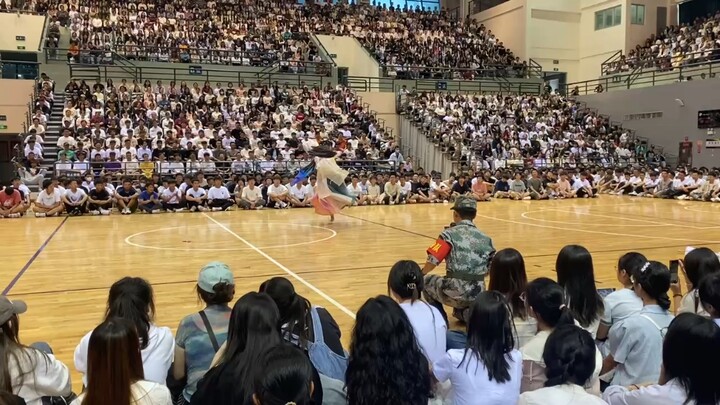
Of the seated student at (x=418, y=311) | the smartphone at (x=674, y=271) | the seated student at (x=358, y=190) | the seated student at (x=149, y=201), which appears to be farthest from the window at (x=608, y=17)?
the seated student at (x=418, y=311)

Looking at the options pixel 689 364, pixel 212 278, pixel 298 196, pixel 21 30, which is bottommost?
pixel 298 196

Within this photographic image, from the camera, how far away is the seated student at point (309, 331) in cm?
278

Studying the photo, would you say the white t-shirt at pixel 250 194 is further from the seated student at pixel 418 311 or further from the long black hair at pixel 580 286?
the long black hair at pixel 580 286

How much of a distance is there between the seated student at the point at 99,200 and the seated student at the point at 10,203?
4.87ft

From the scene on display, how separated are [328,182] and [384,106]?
14.7 m

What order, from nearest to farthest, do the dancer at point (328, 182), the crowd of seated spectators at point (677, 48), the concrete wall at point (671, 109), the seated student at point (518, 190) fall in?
the dancer at point (328, 182) → the seated student at point (518, 190) → the concrete wall at point (671, 109) → the crowd of seated spectators at point (677, 48)

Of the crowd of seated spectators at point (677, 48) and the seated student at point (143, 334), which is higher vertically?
the crowd of seated spectators at point (677, 48)

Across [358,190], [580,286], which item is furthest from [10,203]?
[580,286]

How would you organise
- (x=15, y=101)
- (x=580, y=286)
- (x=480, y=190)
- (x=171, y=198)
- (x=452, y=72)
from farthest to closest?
(x=452, y=72) → (x=15, y=101) → (x=480, y=190) → (x=171, y=198) → (x=580, y=286)

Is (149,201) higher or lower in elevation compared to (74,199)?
lower

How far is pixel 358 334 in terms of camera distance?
98.8 inches

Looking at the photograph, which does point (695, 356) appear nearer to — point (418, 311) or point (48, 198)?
point (418, 311)

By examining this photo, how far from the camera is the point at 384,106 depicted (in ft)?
87.5

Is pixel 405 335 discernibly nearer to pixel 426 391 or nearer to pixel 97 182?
pixel 426 391
